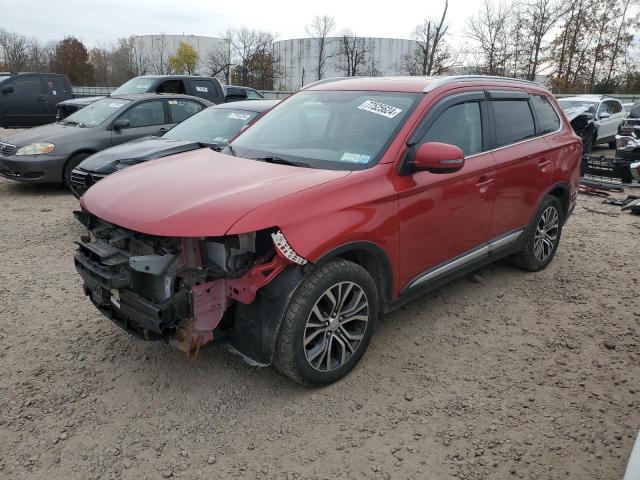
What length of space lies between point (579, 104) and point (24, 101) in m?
15.7

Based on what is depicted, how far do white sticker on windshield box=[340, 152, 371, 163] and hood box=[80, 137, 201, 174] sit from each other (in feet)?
11.0

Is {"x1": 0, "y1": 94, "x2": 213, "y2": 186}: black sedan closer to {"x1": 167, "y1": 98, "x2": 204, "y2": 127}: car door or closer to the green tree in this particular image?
{"x1": 167, "y1": 98, "x2": 204, "y2": 127}: car door

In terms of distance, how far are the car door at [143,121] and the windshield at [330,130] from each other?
489 cm

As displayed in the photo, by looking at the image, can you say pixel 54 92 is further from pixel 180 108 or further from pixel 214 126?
pixel 214 126

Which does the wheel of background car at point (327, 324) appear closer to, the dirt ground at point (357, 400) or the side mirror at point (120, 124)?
the dirt ground at point (357, 400)

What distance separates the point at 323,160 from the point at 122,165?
363cm

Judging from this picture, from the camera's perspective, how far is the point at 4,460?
2574 millimetres

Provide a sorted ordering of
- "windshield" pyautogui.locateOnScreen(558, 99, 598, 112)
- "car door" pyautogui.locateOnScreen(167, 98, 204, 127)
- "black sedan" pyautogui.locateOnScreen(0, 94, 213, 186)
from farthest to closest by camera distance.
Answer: "windshield" pyautogui.locateOnScreen(558, 99, 598, 112) → "car door" pyautogui.locateOnScreen(167, 98, 204, 127) → "black sedan" pyautogui.locateOnScreen(0, 94, 213, 186)

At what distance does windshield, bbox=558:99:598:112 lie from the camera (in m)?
14.4

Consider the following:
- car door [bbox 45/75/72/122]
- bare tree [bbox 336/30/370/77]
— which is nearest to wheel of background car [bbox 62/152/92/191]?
car door [bbox 45/75/72/122]

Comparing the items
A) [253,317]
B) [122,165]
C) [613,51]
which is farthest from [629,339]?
[613,51]

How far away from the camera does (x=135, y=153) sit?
625cm

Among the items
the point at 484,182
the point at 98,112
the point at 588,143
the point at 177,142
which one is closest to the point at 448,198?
the point at 484,182

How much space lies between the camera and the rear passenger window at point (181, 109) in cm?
905
